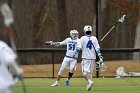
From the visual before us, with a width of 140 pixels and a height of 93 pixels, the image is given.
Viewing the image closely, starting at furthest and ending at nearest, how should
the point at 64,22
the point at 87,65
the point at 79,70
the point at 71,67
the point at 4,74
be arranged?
the point at 64,22, the point at 79,70, the point at 71,67, the point at 87,65, the point at 4,74

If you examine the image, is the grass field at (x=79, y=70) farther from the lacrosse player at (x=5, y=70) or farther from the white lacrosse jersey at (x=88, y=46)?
the lacrosse player at (x=5, y=70)

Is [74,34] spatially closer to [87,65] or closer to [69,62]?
[69,62]

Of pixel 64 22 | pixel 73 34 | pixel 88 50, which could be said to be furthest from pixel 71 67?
pixel 64 22

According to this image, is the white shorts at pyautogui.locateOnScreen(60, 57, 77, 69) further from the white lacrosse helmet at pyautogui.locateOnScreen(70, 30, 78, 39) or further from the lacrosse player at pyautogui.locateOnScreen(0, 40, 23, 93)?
the lacrosse player at pyautogui.locateOnScreen(0, 40, 23, 93)

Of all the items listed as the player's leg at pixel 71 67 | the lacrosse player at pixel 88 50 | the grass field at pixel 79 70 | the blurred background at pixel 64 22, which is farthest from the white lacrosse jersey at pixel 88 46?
the blurred background at pixel 64 22

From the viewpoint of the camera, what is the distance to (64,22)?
51.3 meters

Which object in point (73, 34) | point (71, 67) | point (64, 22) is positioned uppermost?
point (64, 22)

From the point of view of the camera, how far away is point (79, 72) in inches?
1261

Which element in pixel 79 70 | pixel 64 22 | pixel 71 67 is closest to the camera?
pixel 71 67

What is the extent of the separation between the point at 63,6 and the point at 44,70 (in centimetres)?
1969

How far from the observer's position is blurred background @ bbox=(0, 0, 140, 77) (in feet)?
142

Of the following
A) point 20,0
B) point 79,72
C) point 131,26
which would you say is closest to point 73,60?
point 79,72

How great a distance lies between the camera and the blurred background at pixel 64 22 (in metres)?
43.4

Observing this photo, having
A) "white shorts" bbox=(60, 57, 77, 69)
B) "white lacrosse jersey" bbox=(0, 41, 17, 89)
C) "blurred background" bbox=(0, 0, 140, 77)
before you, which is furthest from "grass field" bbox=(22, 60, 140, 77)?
"white lacrosse jersey" bbox=(0, 41, 17, 89)
